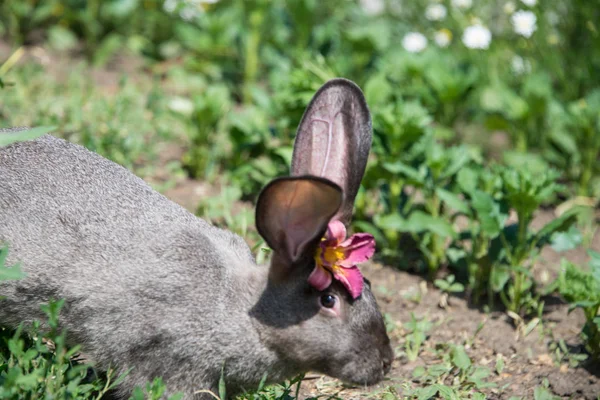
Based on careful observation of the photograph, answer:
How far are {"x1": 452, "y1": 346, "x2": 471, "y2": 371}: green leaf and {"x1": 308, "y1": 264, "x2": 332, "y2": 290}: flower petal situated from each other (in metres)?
1.07

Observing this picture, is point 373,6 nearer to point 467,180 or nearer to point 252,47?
point 252,47

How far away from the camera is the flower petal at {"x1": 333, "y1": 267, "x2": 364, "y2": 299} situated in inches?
140

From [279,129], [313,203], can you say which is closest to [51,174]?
[313,203]

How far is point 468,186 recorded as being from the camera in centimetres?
491

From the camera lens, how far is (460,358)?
4305mm

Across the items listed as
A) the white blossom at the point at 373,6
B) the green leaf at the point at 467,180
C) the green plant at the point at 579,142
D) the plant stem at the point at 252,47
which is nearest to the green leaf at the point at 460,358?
the green leaf at the point at 467,180

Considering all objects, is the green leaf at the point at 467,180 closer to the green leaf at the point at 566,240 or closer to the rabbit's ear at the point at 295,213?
the green leaf at the point at 566,240

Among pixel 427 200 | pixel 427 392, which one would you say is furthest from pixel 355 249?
pixel 427 200

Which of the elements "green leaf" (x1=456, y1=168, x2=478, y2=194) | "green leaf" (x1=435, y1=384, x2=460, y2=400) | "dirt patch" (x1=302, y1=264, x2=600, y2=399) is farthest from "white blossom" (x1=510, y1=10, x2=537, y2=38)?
"green leaf" (x1=435, y1=384, x2=460, y2=400)

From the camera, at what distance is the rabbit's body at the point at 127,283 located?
11.6ft

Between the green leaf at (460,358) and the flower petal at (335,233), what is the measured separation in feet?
3.58

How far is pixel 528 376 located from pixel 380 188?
155cm

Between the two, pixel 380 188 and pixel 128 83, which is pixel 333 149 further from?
pixel 128 83

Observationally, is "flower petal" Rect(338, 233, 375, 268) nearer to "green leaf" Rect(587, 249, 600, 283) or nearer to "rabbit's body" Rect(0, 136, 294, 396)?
"rabbit's body" Rect(0, 136, 294, 396)
